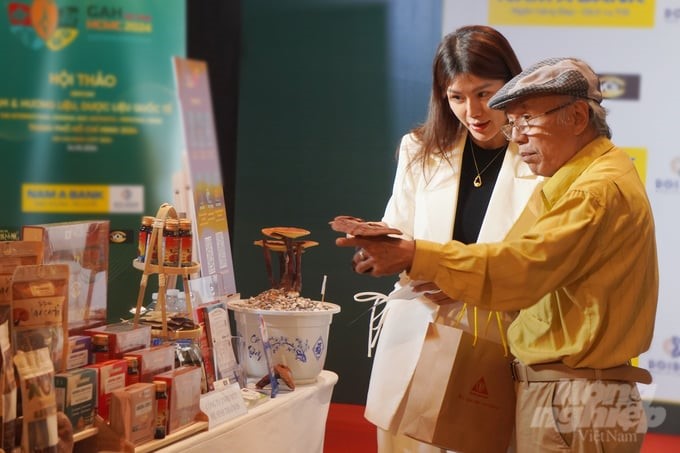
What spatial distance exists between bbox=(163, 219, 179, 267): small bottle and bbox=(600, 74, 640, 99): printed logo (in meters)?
2.66

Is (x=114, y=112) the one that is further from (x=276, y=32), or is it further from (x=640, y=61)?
(x=640, y=61)

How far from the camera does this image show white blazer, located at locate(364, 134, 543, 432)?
2.31 m

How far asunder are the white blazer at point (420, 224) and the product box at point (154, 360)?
605 millimetres

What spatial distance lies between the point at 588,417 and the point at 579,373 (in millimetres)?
91

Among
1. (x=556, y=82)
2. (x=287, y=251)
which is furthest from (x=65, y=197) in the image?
(x=556, y=82)

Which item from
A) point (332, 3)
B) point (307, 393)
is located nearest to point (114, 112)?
point (332, 3)

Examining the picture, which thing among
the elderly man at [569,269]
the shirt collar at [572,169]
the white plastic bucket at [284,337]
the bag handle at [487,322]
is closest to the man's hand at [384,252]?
the elderly man at [569,269]

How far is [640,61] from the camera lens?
4.18 meters

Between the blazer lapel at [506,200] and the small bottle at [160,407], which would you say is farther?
the blazer lapel at [506,200]

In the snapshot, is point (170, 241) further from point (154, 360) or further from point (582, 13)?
point (582, 13)

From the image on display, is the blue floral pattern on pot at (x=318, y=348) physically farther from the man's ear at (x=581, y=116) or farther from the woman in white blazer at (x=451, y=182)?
the man's ear at (x=581, y=116)

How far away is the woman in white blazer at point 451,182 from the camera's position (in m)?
2.31

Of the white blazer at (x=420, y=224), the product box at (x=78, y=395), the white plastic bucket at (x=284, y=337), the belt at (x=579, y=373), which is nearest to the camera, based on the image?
the belt at (x=579, y=373)

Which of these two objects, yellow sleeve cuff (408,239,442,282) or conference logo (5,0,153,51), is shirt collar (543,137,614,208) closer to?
yellow sleeve cuff (408,239,442,282)
